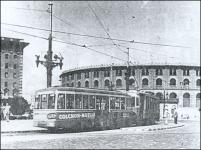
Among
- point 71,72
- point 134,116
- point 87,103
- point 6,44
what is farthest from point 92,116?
point 71,72

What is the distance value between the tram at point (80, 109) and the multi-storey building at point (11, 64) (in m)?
48.6

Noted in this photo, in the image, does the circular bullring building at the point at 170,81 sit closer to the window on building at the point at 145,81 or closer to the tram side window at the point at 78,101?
the window on building at the point at 145,81

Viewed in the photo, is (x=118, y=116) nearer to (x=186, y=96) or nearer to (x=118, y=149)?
(x=118, y=149)

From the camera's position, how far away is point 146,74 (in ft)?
251

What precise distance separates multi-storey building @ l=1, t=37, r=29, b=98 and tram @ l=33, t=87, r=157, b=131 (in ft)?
160

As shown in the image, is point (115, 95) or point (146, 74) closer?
point (115, 95)

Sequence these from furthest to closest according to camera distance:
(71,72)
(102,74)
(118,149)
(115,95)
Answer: (71,72) → (102,74) → (115,95) → (118,149)

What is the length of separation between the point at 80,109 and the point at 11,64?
5732 cm

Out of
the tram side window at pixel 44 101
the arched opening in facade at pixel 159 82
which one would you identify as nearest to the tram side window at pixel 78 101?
the tram side window at pixel 44 101

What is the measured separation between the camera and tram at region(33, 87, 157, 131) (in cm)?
1958

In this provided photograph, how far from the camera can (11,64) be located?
7550 centimetres

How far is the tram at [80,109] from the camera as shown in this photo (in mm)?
19578

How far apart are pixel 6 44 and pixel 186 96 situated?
36.3 metres

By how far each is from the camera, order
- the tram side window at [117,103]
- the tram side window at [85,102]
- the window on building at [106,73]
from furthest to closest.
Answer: the window on building at [106,73] → the tram side window at [117,103] → the tram side window at [85,102]
